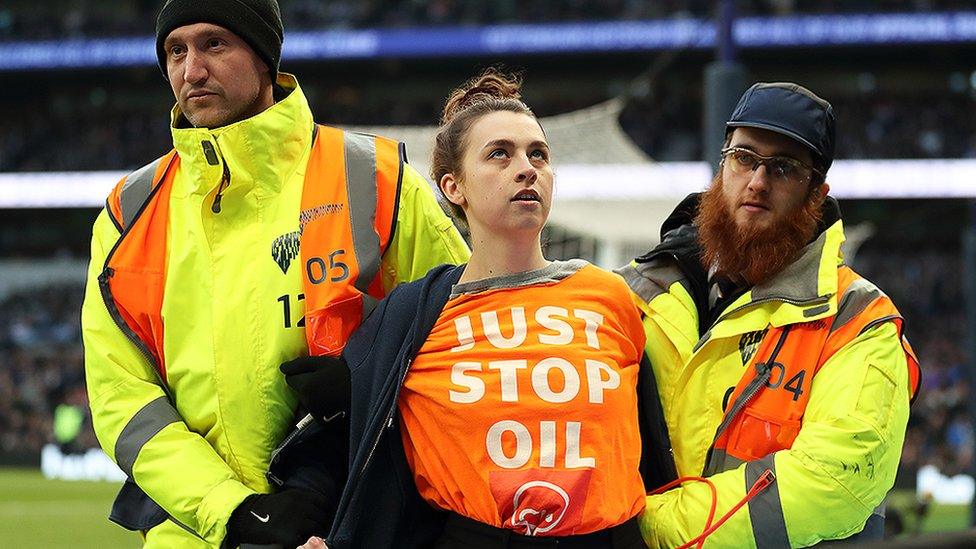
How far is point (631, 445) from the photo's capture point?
2.84 meters

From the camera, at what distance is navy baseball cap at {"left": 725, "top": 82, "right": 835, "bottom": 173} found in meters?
3.09

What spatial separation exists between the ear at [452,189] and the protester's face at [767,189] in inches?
25.4

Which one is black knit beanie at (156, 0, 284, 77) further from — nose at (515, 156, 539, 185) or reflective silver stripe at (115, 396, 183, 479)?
reflective silver stripe at (115, 396, 183, 479)

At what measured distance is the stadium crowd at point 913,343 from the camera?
2038cm

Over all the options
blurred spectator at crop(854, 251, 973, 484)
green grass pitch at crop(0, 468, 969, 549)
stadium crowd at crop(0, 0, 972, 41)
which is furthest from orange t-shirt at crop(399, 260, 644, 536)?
stadium crowd at crop(0, 0, 972, 41)

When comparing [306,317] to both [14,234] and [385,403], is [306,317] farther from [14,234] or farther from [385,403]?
[14,234]

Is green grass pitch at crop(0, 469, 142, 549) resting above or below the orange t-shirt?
below

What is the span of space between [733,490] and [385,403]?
0.76m

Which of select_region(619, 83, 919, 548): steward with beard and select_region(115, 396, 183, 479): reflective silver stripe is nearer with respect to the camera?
select_region(619, 83, 919, 548): steward with beard

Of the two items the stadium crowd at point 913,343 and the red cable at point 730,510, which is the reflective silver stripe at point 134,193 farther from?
the stadium crowd at point 913,343

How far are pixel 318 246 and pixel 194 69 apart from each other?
49 centimetres

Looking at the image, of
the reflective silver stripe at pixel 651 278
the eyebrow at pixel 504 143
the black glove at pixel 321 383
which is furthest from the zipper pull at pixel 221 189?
the reflective silver stripe at pixel 651 278

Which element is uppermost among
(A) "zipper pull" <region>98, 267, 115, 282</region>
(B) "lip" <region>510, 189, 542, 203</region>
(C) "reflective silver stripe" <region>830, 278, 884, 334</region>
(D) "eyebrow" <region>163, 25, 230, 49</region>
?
(D) "eyebrow" <region>163, 25, 230, 49</region>

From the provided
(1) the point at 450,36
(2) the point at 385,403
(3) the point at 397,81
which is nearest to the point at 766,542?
(2) the point at 385,403
